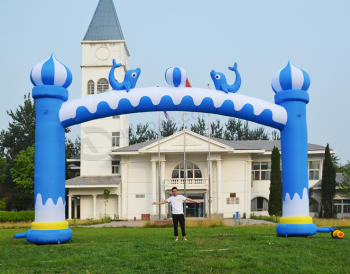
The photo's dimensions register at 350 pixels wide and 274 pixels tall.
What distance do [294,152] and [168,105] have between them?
3980mm

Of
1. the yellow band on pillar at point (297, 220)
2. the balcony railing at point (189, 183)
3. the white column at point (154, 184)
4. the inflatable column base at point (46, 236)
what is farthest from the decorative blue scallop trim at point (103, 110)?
the white column at point (154, 184)

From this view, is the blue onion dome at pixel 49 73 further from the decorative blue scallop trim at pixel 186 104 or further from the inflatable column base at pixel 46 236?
the inflatable column base at pixel 46 236

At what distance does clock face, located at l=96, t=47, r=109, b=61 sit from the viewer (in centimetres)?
3872

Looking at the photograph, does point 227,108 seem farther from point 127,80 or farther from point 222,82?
point 127,80

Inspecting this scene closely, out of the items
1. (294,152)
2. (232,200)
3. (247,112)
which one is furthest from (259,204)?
(247,112)

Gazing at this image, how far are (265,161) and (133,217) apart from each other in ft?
42.6

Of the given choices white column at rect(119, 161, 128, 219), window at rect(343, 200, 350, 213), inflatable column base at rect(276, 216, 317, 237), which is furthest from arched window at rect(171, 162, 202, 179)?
inflatable column base at rect(276, 216, 317, 237)

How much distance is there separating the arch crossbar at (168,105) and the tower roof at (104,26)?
93.5 feet

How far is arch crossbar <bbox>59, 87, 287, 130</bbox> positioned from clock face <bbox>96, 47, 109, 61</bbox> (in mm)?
27546

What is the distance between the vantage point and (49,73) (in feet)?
38.7

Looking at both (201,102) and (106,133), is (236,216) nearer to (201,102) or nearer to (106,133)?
(106,133)

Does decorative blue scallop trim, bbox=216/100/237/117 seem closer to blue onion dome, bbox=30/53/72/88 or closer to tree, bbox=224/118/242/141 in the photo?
blue onion dome, bbox=30/53/72/88

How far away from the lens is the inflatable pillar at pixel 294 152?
11891 mm

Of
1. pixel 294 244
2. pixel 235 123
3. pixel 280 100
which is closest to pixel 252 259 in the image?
pixel 294 244
